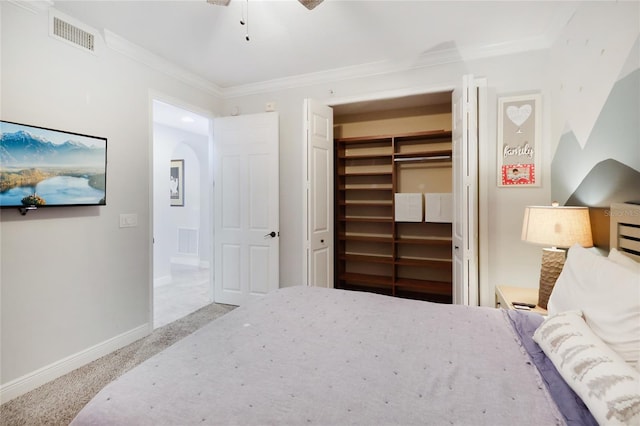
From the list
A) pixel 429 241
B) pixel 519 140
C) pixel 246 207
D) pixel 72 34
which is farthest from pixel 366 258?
pixel 72 34

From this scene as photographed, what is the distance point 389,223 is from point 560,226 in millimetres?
2474

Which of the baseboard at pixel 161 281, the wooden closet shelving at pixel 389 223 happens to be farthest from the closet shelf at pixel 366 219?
the baseboard at pixel 161 281

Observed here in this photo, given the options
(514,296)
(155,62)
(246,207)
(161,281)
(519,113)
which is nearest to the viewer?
(514,296)

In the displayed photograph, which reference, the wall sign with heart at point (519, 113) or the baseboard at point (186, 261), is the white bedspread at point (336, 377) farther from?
the baseboard at point (186, 261)

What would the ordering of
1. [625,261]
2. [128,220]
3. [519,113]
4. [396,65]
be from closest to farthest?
[625,261], [519,113], [128,220], [396,65]

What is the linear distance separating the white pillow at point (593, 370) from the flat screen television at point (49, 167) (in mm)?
2998

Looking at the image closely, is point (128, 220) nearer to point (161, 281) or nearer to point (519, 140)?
point (161, 281)

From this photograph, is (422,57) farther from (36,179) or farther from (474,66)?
(36,179)

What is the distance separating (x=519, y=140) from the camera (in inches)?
107

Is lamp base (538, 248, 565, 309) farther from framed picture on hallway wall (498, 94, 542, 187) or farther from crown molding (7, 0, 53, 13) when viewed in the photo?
crown molding (7, 0, 53, 13)

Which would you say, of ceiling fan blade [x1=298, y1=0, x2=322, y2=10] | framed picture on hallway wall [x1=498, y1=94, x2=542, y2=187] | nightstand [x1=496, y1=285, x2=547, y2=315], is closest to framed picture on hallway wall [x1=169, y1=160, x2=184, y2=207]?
ceiling fan blade [x1=298, y1=0, x2=322, y2=10]

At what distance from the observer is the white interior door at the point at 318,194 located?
3143 mm

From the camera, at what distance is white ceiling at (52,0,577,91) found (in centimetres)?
226

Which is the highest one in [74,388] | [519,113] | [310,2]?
[310,2]
